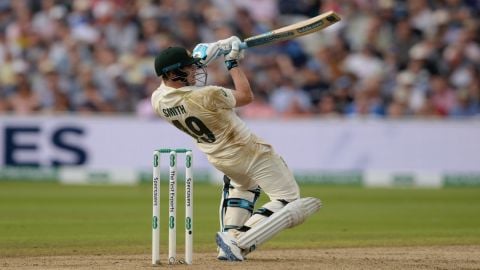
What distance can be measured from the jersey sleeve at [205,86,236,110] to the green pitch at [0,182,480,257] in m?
1.91

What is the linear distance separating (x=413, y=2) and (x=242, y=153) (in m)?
11.1

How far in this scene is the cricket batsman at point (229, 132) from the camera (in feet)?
23.5

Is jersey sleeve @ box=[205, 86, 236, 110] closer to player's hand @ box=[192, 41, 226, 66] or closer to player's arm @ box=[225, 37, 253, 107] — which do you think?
player's arm @ box=[225, 37, 253, 107]

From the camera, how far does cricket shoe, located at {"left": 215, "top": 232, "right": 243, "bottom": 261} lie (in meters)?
7.29

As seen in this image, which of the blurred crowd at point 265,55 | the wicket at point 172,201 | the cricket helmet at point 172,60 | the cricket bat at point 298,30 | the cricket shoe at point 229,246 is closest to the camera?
the wicket at point 172,201

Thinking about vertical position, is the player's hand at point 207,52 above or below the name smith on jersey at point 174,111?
above

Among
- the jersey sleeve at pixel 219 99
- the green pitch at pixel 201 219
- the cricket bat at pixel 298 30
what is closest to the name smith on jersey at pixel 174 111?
the jersey sleeve at pixel 219 99

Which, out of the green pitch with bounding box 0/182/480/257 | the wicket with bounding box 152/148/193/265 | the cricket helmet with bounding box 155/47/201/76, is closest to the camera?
the wicket with bounding box 152/148/193/265

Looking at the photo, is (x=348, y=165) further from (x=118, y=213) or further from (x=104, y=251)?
(x=104, y=251)

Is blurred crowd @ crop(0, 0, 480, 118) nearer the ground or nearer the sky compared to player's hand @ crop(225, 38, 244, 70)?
nearer the sky

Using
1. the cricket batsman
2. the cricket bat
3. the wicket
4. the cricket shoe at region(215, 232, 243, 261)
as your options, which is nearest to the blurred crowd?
the cricket bat

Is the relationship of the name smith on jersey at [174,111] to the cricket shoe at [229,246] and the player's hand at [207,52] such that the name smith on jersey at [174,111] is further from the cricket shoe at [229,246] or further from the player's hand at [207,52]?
the cricket shoe at [229,246]

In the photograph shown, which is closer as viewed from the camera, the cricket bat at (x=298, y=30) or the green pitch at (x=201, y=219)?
the cricket bat at (x=298, y=30)

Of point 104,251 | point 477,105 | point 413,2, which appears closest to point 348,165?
point 477,105
